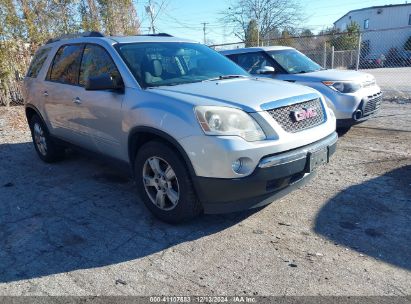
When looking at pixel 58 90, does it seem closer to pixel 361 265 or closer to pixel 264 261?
pixel 264 261

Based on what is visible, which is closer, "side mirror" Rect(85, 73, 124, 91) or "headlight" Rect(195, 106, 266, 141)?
"headlight" Rect(195, 106, 266, 141)

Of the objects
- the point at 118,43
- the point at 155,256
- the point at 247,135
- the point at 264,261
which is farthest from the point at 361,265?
the point at 118,43

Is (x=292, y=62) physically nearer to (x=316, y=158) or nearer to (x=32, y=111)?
(x=316, y=158)

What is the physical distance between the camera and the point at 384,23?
156 feet

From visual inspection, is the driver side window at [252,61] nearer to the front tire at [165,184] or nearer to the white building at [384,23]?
the front tire at [165,184]

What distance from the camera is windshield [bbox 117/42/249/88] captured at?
384 cm

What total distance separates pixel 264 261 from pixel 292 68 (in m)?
4.98

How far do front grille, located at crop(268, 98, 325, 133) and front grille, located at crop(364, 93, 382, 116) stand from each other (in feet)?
10.5

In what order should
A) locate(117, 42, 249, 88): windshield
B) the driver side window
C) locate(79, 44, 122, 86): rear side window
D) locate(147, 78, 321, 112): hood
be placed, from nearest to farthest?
1. locate(147, 78, 321, 112): hood
2. locate(117, 42, 249, 88): windshield
3. locate(79, 44, 122, 86): rear side window
4. the driver side window

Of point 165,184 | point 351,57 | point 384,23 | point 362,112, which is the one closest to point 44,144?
point 165,184

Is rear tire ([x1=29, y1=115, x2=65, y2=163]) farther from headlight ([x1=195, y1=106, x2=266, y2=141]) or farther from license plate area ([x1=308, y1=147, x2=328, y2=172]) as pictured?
license plate area ([x1=308, y1=147, x2=328, y2=172])

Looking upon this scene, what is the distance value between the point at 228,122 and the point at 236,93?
0.46 m

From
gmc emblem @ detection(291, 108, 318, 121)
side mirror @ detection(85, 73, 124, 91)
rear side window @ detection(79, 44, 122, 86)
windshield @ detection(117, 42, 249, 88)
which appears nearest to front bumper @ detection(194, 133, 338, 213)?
gmc emblem @ detection(291, 108, 318, 121)

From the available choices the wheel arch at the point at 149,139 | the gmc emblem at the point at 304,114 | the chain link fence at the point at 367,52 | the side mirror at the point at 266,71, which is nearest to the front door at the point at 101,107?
the wheel arch at the point at 149,139
